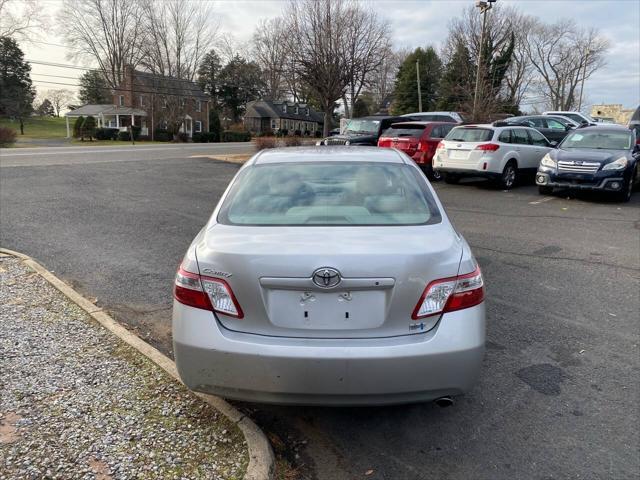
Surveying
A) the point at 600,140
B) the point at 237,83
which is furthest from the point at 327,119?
the point at 237,83

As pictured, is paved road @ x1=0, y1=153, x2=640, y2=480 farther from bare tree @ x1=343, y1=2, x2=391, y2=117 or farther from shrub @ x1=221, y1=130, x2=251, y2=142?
shrub @ x1=221, y1=130, x2=251, y2=142

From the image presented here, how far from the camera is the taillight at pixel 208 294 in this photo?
246cm

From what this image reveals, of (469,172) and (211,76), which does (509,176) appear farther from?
(211,76)

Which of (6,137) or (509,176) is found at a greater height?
(6,137)

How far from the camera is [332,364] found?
7.64 feet

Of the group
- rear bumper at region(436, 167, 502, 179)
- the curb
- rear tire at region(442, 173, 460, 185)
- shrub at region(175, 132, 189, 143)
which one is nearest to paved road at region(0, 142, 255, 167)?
rear tire at region(442, 173, 460, 185)

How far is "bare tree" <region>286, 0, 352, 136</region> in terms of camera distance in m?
23.1

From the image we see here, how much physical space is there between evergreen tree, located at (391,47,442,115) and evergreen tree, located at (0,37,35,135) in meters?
47.1

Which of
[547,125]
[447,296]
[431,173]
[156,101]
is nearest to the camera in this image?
[447,296]

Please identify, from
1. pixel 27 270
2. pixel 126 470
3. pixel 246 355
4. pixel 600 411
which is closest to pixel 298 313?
pixel 246 355

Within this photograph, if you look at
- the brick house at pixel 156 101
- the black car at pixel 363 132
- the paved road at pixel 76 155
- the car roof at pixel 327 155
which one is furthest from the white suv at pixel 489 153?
the brick house at pixel 156 101

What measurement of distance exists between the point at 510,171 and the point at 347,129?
266 inches

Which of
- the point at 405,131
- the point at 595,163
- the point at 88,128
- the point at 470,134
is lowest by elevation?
the point at 595,163

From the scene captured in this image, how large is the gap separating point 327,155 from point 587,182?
29.4ft
